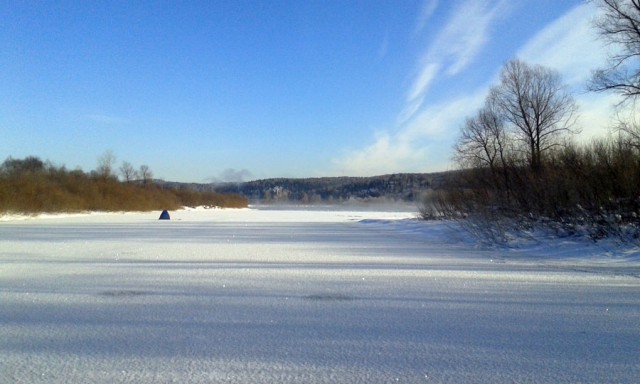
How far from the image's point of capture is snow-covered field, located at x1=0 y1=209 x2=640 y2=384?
14.5ft

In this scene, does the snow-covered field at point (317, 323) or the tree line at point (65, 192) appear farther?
the tree line at point (65, 192)

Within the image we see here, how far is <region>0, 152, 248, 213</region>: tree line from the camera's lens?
57197mm

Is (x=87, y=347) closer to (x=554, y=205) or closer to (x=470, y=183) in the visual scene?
(x=554, y=205)

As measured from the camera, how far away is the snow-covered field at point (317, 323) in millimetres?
4406

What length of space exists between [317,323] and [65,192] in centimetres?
7472

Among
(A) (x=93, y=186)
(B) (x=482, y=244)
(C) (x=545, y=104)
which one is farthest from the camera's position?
(A) (x=93, y=186)

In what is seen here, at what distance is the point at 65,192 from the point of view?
234 feet

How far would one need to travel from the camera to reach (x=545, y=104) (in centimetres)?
3356

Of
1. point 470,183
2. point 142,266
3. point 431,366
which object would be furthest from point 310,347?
point 470,183

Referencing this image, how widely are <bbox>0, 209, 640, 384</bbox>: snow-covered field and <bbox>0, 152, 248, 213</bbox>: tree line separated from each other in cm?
5336

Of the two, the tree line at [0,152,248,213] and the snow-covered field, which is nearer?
the snow-covered field

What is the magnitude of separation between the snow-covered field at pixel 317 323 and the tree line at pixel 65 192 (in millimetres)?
53361

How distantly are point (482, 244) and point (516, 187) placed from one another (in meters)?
4.65

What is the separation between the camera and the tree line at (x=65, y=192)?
57197 mm
